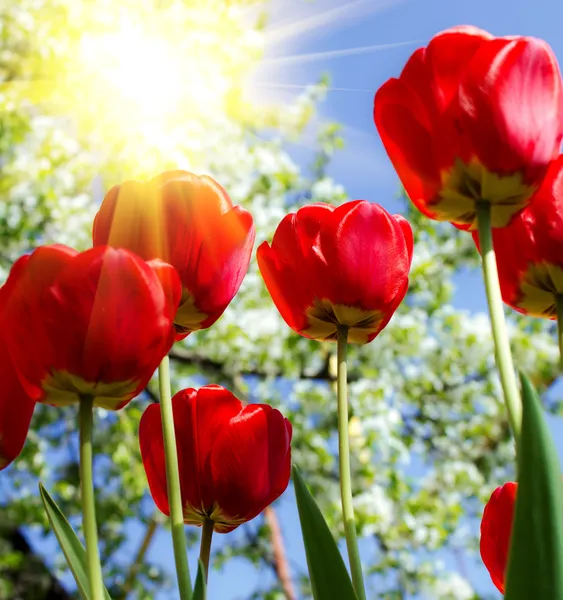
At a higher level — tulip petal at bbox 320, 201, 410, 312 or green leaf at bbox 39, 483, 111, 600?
tulip petal at bbox 320, 201, 410, 312

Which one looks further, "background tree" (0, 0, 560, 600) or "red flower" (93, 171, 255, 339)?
"background tree" (0, 0, 560, 600)

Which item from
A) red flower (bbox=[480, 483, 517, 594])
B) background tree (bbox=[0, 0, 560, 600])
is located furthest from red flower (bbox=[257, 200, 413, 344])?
background tree (bbox=[0, 0, 560, 600])

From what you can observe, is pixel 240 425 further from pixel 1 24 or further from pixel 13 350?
pixel 1 24

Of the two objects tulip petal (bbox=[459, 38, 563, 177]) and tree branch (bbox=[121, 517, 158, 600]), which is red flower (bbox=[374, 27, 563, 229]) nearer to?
tulip petal (bbox=[459, 38, 563, 177])

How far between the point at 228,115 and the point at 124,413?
1.54m

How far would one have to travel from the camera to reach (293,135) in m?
3.89

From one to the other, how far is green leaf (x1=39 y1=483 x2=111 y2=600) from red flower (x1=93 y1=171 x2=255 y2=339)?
11 centimetres

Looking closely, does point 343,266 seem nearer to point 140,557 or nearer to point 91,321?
point 91,321

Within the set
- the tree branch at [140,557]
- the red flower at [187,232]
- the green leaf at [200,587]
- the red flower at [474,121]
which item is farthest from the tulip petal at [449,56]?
the tree branch at [140,557]

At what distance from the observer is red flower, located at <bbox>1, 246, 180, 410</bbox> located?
0.94ft

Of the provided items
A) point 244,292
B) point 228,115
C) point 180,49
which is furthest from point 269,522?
point 180,49

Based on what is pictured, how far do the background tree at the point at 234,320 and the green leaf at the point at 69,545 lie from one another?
262 centimetres

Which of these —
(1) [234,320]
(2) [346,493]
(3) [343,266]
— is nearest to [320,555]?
(2) [346,493]

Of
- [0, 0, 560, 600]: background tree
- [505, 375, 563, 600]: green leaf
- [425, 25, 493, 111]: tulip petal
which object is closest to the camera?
[505, 375, 563, 600]: green leaf
